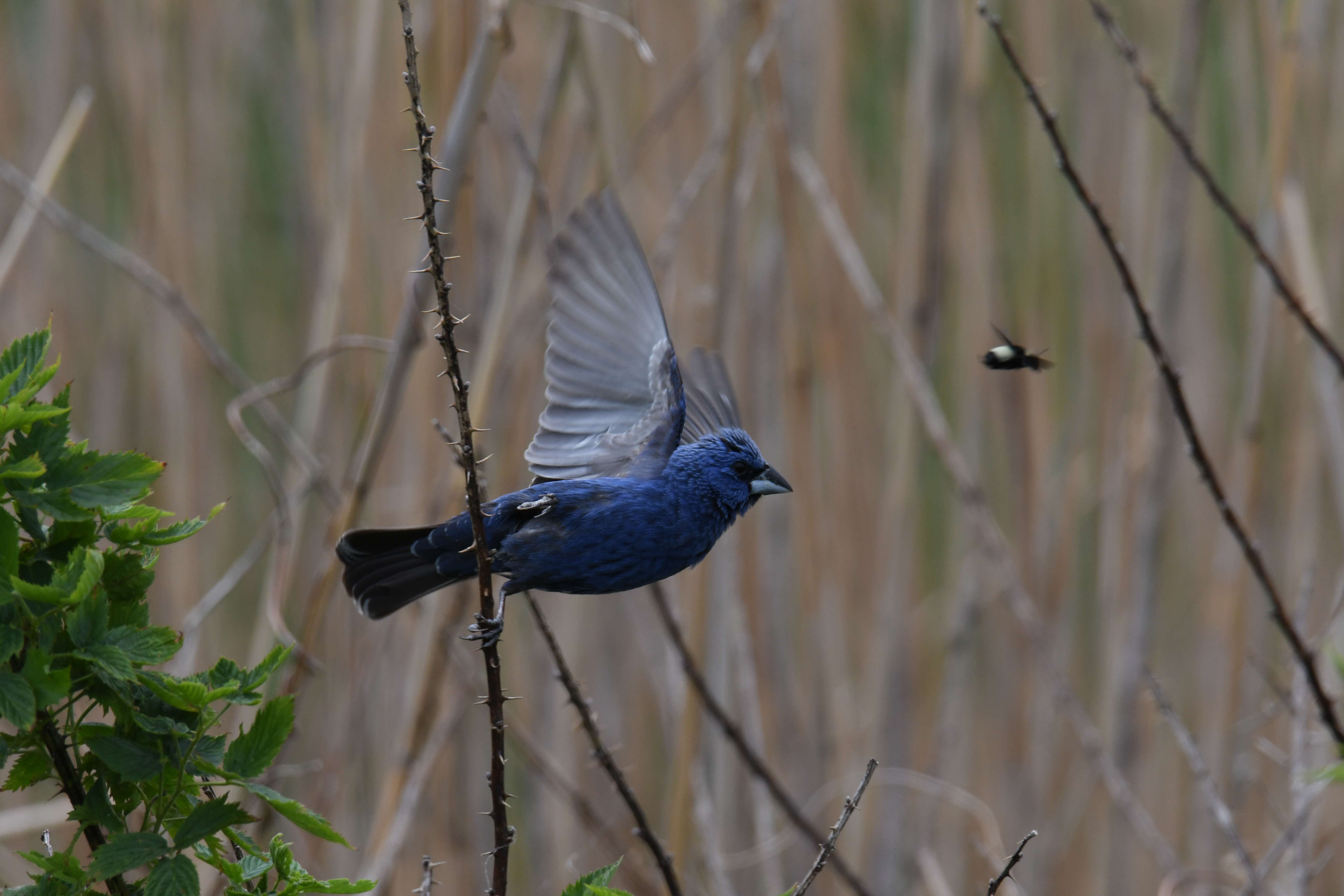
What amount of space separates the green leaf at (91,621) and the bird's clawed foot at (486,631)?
14.4 inches

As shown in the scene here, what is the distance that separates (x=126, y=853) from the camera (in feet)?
3.05

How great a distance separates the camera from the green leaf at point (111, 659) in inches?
35.5

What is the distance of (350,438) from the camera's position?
113 inches

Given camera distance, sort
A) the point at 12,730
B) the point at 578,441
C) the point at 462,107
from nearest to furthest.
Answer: the point at 462,107 → the point at 578,441 → the point at 12,730

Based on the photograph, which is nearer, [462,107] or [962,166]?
[462,107]

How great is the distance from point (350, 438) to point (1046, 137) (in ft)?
5.52

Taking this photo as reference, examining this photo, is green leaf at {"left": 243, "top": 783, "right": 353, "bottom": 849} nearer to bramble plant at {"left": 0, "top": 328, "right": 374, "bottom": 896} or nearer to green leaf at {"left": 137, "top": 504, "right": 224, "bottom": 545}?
bramble plant at {"left": 0, "top": 328, "right": 374, "bottom": 896}

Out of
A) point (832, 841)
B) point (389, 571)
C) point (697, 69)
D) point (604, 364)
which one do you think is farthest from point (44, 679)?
point (697, 69)

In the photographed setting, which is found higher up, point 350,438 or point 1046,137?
point 1046,137

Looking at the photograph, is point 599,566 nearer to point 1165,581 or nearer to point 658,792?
point 658,792

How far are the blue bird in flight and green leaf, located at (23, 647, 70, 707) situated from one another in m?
0.58

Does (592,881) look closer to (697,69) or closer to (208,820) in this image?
(208,820)

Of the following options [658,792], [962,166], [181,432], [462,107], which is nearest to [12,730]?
[181,432]

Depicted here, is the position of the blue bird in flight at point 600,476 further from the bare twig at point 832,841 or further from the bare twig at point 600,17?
the bare twig at point 832,841
